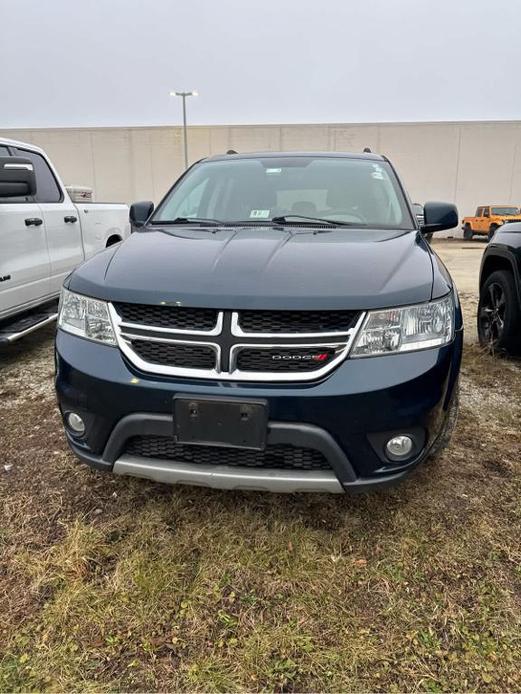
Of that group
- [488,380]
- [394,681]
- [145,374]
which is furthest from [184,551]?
[488,380]

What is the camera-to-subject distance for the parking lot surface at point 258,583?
65.4 inches

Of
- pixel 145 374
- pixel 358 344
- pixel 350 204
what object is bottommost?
pixel 145 374

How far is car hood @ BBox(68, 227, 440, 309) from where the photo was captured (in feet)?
6.35

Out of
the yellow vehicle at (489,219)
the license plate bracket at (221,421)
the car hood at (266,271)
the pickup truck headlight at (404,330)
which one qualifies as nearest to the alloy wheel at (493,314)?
the car hood at (266,271)

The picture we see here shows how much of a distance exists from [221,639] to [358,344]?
1.15 metres

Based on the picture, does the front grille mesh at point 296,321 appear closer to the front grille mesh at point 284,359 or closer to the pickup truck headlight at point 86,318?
the front grille mesh at point 284,359

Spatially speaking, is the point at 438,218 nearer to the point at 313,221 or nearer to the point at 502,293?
the point at 313,221

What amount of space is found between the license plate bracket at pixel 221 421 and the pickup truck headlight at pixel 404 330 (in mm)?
437

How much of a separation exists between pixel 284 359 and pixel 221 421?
1.08ft

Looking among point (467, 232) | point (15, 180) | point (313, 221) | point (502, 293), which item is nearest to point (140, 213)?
point (15, 180)

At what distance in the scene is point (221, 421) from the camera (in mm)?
1890

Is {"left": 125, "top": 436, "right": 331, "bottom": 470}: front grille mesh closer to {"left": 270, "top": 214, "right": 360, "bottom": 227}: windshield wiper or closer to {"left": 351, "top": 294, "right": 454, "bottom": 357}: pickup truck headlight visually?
{"left": 351, "top": 294, "right": 454, "bottom": 357}: pickup truck headlight

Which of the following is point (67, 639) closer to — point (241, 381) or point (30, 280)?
point (241, 381)

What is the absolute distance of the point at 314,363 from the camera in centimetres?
192
